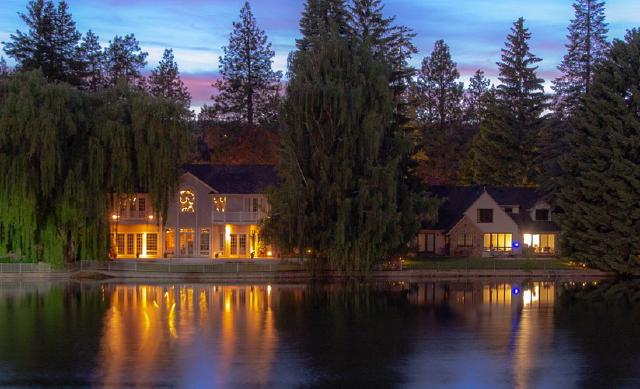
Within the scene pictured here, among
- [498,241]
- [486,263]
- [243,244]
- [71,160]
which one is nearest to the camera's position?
[71,160]

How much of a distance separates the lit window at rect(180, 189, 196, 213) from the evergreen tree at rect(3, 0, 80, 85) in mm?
19503

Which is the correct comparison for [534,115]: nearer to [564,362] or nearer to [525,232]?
[525,232]

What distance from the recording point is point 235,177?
6206 centimetres

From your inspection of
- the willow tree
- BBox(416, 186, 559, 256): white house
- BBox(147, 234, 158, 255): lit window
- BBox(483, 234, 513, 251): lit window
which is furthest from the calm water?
BBox(483, 234, 513, 251): lit window

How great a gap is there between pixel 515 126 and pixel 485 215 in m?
19.1

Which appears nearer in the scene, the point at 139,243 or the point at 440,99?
the point at 139,243

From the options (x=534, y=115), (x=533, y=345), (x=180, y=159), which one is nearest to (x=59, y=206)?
(x=180, y=159)

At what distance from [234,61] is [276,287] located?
42676mm

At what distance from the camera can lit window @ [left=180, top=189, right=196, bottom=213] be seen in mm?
60438

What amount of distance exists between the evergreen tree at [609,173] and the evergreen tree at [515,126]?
19605 millimetres

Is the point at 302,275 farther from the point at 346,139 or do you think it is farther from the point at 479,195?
the point at 479,195

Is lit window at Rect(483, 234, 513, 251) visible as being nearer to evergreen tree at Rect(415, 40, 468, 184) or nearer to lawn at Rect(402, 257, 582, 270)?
lawn at Rect(402, 257, 582, 270)

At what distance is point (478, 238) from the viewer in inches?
2530

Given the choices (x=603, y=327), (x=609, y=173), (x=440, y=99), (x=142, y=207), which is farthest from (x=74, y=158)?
(x=440, y=99)
